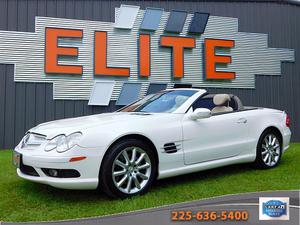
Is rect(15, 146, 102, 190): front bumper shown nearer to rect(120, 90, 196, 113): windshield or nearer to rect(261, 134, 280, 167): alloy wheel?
rect(120, 90, 196, 113): windshield

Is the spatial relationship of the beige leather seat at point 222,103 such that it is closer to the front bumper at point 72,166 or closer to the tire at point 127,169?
the tire at point 127,169

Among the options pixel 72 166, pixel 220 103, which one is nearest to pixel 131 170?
pixel 72 166

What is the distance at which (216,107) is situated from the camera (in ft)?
16.4

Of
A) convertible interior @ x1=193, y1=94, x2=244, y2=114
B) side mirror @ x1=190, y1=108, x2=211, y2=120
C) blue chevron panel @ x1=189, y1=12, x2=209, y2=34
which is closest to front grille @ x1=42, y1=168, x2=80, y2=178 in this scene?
side mirror @ x1=190, y1=108, x2=211, y2=120

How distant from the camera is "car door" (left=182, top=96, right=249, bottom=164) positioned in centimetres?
424

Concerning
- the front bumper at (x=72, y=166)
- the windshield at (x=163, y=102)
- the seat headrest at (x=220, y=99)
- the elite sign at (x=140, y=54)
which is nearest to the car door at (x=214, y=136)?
the seat headrest at (x=220, y=99)

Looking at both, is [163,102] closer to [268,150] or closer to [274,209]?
[268,150]

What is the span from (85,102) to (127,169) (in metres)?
6.47

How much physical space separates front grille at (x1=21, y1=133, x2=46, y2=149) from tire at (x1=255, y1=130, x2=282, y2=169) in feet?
10.5

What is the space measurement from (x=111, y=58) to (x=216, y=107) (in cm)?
579

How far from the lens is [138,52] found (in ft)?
34.0

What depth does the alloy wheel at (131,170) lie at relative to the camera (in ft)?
12.1

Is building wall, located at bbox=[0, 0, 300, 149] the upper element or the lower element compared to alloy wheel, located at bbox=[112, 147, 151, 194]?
upper

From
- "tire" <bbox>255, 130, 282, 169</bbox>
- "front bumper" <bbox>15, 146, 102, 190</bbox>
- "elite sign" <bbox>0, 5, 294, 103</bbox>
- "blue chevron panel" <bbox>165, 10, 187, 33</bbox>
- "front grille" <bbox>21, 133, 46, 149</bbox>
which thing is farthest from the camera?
"blue chevron panel" <bbox>165, 10, 187, 33</bbox>
